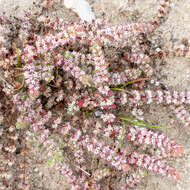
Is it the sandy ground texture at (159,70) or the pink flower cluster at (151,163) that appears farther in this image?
the sandy ground texture at (159,70)

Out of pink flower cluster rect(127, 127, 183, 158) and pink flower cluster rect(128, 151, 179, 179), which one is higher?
pink flower cluster rect(127, 127, 183, 158)

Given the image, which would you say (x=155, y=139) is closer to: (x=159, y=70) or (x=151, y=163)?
(x=151, y=163)

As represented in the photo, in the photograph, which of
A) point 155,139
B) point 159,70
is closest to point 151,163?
point 155,139

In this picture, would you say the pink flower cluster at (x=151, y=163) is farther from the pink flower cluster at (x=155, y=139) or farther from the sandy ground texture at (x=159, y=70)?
the sandy ground texture at (x=159, y=70)

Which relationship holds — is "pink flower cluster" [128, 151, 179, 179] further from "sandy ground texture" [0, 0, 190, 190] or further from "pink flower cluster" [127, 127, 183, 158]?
"sandy ground texture" [0, 0, 190, 190]

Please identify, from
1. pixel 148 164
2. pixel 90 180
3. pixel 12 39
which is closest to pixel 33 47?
pixel 12 39

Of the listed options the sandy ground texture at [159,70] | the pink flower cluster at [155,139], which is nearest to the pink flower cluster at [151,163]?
the pink flower cluster at [155,139]

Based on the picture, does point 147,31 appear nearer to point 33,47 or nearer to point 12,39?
point 33,47

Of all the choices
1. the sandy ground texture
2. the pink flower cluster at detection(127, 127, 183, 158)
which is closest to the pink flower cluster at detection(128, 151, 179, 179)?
the pink flower cluster at detection(127, 127, 183, 158)
